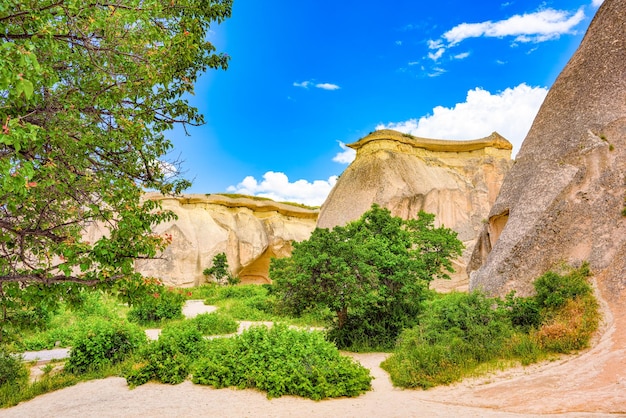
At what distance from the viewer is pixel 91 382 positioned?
26.8 feet

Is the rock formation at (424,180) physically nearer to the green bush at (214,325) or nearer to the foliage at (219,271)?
the foliage at (219,271)

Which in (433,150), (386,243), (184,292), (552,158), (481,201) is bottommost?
(184,292)

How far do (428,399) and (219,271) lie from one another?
2625cm

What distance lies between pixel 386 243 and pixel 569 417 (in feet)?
23.3

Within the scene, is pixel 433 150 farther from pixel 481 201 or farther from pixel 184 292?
pixel 184 292

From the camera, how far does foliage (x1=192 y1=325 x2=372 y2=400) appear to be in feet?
21.9

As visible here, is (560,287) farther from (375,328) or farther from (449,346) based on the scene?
(375,328)

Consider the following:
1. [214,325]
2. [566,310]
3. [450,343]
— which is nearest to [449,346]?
[450,343]

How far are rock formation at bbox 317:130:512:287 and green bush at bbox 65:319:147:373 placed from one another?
54.8ft

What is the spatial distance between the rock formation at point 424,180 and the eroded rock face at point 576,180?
1265cm

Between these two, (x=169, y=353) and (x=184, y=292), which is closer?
(x=184, y=292)

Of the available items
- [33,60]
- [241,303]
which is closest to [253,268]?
[241,303]

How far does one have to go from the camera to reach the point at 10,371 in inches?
323

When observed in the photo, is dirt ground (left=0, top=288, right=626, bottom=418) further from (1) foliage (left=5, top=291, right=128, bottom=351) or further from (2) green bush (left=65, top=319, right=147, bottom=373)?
(1) foliage (left=5, top=291, right=128, bottom=351)
